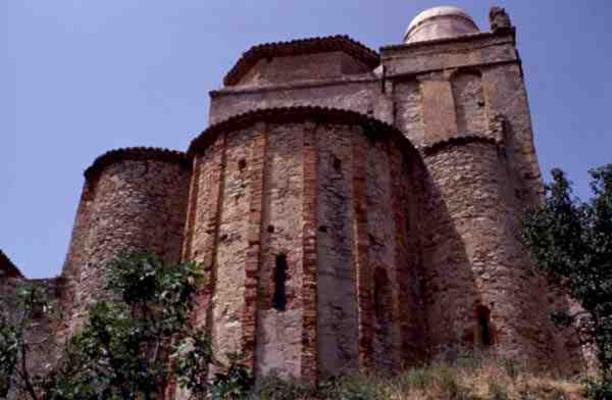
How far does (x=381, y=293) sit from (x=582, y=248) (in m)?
3.91

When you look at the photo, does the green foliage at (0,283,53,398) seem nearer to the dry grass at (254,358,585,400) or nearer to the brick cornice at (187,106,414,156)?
the dry grass at (254,358,585,400)

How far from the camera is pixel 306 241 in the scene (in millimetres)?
14586

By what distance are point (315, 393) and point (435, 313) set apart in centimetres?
425

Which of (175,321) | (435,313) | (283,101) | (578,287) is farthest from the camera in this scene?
(283,101)

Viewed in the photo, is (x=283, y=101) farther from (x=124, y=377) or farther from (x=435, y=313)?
(x=124, y=377)

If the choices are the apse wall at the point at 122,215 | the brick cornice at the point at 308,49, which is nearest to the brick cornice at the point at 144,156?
the apse wall at the point at 122,215

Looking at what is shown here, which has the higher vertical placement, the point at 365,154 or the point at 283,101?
the point at 283,101

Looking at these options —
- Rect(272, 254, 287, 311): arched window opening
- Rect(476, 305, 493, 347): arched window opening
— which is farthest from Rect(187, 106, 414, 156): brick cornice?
Rect(476, 305, 493, 347): arched window opening

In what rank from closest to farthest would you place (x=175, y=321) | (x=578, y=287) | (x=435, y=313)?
(x=175, y=321) → (x=578, y=287) → (x=435, y=313)

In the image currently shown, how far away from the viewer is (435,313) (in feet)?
52.6

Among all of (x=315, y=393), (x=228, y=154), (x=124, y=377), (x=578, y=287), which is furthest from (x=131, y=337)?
(x=228, y=154)

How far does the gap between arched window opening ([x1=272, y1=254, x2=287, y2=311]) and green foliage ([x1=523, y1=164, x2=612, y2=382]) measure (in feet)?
14.6

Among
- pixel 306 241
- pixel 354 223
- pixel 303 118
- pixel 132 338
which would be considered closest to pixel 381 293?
pixel 354 223

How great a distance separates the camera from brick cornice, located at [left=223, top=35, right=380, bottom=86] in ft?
74.1
